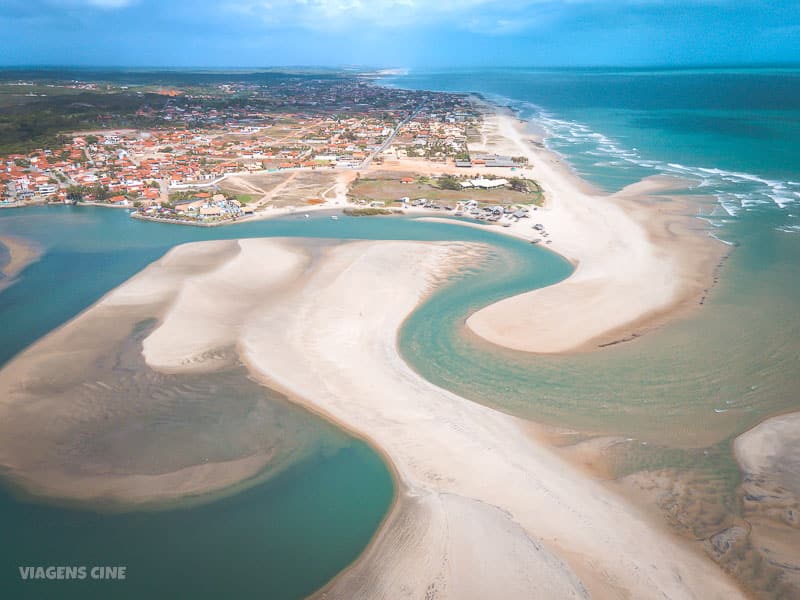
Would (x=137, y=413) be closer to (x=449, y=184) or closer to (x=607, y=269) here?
(x=607, y=269)

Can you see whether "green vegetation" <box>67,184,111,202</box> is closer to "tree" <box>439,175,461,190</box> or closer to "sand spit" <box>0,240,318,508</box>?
"sand spit" <box>0,240,318,508</box>

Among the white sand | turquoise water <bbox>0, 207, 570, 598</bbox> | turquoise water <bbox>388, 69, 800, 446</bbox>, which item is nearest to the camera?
the white sand

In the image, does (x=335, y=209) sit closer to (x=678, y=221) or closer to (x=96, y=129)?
(x=678, y=221)

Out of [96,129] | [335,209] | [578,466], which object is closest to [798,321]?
[578,466]

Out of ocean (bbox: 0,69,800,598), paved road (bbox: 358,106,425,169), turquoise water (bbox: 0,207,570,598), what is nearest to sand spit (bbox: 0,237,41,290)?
ocean (bbox: 0,69,800,598)

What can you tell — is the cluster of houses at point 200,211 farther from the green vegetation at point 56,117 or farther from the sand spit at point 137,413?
the green vegetation at point 56,117

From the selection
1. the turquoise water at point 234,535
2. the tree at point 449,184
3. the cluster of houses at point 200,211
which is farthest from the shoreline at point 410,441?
the tree at point 449,184
